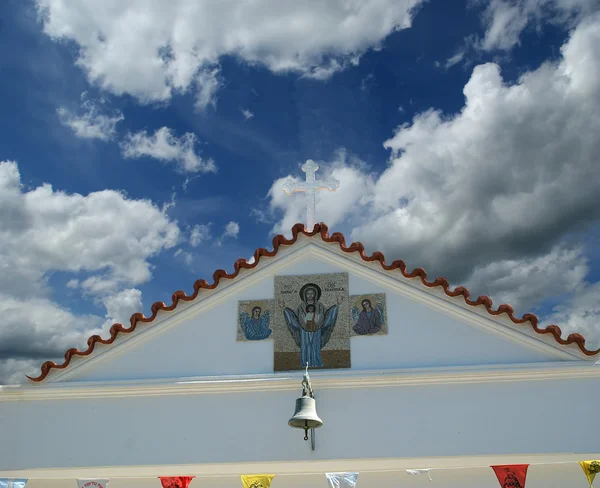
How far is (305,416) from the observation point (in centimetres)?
650

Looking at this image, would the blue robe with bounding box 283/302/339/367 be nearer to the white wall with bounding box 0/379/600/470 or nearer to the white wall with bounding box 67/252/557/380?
the white wall with bounding box 67/252/557/380

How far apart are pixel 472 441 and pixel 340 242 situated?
299cm

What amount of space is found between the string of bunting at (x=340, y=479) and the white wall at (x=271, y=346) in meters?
1.28

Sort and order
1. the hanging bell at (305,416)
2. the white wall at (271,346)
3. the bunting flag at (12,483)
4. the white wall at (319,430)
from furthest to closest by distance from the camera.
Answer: the bunting flag at (12,483)
the white wall at (271,346)
the white wall at (319,430)
the hanging bell at (305,416)

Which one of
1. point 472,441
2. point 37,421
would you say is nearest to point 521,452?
point 472,441

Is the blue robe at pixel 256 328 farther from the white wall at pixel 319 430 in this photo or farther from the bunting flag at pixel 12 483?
the bunting flag at pixel 12 483

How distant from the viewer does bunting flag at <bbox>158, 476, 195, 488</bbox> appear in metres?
7.60

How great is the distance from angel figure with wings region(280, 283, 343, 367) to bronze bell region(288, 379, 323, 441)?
87cm

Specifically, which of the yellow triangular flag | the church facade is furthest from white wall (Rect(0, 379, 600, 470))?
the yellow triangular flag

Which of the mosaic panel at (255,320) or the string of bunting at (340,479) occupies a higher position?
the mosaic panel at (255,320)

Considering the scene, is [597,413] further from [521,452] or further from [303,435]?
[303,435]

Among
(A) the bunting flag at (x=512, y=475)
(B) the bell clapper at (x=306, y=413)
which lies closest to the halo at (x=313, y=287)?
(B) the bell clapper at (x=306, y=413)

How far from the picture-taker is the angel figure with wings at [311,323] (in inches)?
301

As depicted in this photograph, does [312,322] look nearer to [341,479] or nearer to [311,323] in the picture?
[311,323]
